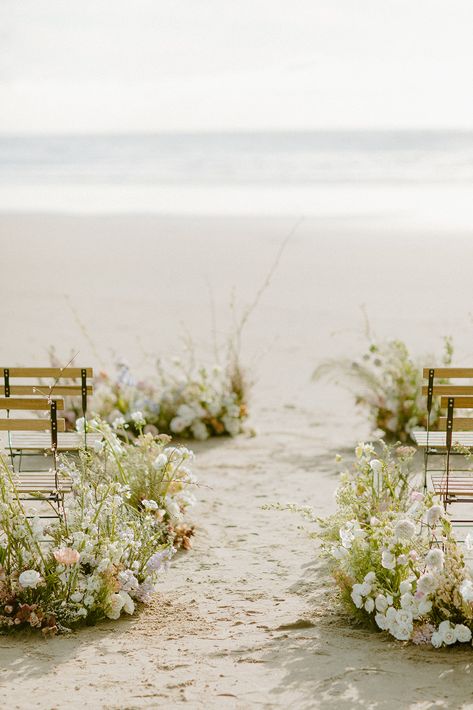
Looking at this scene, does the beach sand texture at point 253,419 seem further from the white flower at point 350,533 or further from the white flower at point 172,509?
the white flower at point 350,533

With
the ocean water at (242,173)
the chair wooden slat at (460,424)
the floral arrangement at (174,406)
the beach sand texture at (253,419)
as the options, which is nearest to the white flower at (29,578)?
the beach sand texture at (253,419)

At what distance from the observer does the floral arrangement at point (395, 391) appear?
8.26m

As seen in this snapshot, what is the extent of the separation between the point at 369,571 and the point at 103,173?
30479 millimetres

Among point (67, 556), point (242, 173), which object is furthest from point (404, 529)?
point (242, 173)

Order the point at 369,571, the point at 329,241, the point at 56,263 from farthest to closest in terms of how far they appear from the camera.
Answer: the point at 329,241 < the point at 56,263 < the point at 369,571

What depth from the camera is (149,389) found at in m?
8.61

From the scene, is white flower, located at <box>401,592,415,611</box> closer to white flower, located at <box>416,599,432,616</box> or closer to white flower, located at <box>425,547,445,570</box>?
white flower, located at <box>416,599,432,616</box>

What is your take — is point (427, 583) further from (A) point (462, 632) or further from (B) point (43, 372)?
(B) point (43, 372)

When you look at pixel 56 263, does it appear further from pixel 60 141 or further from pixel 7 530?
pixel 60 141

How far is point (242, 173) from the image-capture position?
33.5 m

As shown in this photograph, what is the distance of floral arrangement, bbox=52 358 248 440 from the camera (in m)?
8.48

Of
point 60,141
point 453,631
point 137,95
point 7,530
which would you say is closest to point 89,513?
point 7,530

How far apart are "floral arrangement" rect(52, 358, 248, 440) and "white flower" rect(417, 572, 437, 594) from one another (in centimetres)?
440

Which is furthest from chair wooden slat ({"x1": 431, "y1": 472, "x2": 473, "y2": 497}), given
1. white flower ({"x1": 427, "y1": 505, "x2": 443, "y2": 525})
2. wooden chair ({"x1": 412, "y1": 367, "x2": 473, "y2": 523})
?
white flower ({"x1": 427, "y1": 505, "x2": 443, "y2": 525})
